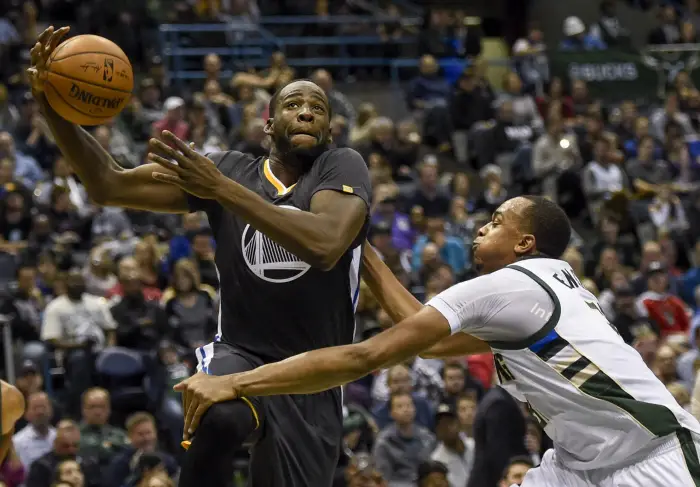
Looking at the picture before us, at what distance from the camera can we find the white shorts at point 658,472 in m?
5.36

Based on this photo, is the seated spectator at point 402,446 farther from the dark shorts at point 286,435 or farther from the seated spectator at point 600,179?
the seated spectator at point 600,179

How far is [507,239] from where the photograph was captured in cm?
573

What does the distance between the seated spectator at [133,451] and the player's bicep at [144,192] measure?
5.07 metres

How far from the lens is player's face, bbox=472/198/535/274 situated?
5723 millimetres

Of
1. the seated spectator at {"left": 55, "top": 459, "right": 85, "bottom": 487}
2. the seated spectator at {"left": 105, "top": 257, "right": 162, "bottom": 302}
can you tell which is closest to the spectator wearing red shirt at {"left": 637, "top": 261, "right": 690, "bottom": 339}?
the seated spectator at {"left": 105, "top": 257, "right": 162, "bottom": 302}

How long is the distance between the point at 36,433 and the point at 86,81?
6.06 m

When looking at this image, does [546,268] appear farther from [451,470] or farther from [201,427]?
[451,470]

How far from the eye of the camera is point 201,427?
517 centimetres

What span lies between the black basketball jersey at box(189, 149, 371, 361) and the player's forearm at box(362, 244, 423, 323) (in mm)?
548

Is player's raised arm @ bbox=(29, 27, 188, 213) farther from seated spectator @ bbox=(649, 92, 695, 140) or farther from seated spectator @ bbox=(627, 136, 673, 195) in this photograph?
seated spectator @ bbox=(649, 92, 695, 140)

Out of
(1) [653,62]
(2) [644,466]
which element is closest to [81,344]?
(2) [644,466]

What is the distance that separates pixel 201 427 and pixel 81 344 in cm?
736

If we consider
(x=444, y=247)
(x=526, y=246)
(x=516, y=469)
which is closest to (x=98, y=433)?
(x=516, y=469)

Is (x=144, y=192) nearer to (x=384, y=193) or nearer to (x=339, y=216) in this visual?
(x=339, y=216)
